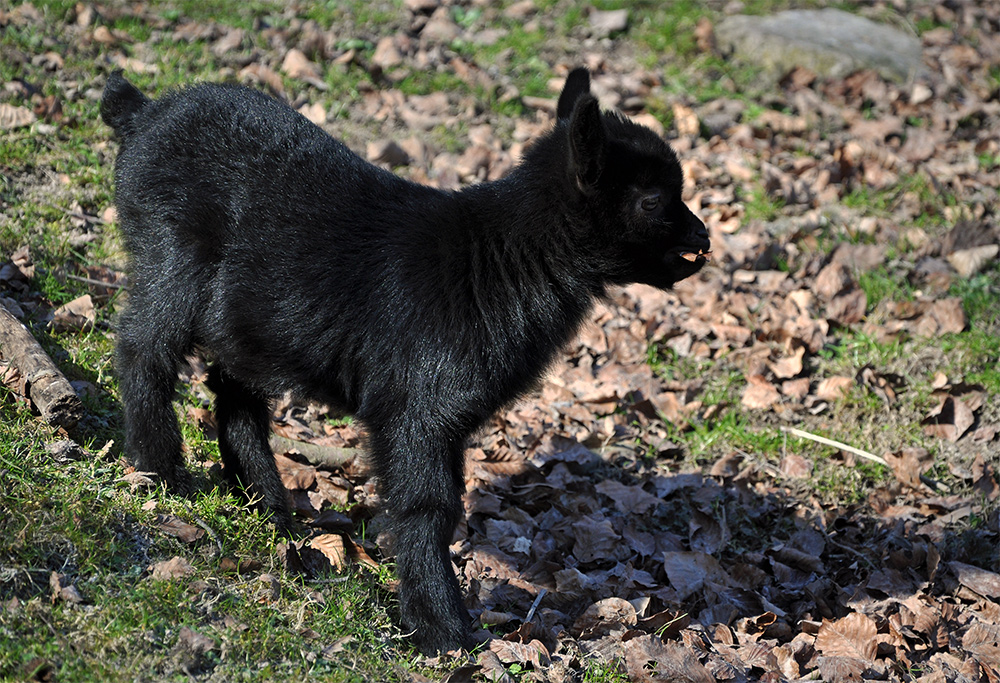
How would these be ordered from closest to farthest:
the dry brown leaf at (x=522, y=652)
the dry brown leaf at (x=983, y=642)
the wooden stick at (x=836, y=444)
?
the dry brown leaf at (x=522, y=652) → the dry brown leaf at (x=983, y=642) → the wooden stick at (x=836, y=444)

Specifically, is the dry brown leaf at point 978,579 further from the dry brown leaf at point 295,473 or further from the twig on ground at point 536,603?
the dry brown leaf at point 295,473

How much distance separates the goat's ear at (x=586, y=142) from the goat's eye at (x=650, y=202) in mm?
260

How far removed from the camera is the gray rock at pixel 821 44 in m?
9.12

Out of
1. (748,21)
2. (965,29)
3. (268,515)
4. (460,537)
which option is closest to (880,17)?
(965,29)

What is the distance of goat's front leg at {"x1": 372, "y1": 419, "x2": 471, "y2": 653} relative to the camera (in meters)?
3.87

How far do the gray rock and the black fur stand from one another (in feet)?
18.6

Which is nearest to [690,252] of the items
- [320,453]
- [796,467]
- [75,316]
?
[796,467]

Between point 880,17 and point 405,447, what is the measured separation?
28.4 feet

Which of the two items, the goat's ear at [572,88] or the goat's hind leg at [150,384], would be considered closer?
the goat's hind leg at [150,384]

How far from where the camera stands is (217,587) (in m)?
3.69

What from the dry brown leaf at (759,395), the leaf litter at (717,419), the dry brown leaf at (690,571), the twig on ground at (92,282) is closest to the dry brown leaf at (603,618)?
the leaf litter at (717,419)

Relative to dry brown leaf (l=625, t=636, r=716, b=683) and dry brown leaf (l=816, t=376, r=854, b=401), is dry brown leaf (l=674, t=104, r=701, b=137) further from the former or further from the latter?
dry brown leaf (l=625, t=636, r=716, b=683)

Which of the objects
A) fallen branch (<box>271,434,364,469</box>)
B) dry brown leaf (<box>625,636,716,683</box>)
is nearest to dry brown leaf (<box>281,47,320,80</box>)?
fallen branch (<box>271,434,364,469</box>)

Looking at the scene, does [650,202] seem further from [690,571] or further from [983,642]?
[983,642]
